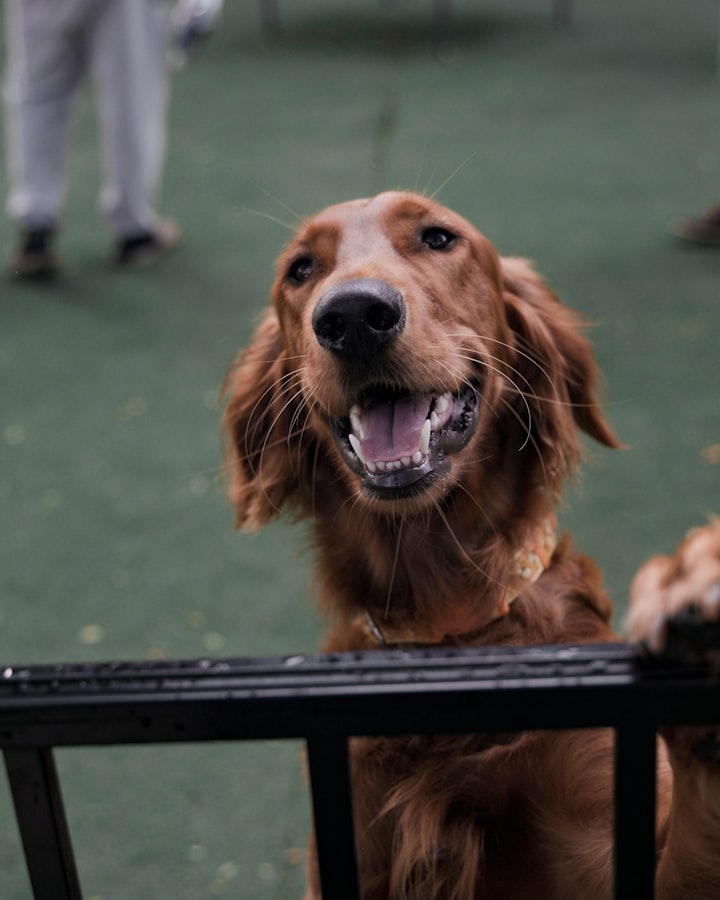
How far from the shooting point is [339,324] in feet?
5.54

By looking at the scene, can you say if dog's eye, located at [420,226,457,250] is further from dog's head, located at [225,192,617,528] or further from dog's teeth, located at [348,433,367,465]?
dog's teeth, located at [348,433,367,465]

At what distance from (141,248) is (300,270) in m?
3.87

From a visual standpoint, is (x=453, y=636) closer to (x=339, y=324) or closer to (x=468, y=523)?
(x=468, y=523)

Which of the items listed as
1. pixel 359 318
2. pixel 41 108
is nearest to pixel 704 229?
pixel 41 108

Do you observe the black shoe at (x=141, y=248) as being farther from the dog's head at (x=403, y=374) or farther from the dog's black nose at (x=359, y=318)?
the dog's black nose at (x=359, y=318)

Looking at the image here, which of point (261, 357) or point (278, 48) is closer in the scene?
point (261, 357)

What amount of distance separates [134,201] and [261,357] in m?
3.58

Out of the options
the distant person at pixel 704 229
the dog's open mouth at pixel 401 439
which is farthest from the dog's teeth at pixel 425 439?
the distant person at pixel 704 229

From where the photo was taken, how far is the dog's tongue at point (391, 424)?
5.91 feet

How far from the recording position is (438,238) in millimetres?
2016

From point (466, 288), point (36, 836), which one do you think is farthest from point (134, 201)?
point (36, 836)

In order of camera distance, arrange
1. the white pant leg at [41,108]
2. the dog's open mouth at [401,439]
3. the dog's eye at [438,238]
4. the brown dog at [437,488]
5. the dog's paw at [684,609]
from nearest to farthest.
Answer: the dog's paw at [684,609]
the brown dog at [437,488]
the dog's open mouth at [401,439]
the dog's eye at [438,238]
the white pant leg at [41,108]

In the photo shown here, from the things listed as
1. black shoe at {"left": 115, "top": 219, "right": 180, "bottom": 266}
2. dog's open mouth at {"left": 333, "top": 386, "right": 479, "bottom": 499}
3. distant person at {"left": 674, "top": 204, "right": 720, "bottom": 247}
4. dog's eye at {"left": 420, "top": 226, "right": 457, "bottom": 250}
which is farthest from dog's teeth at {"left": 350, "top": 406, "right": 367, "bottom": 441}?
black shoe at {"left": 115, "top": 219, "right": 180, "bottom": 266}

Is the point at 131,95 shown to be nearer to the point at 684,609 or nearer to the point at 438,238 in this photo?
the point at 438,238
